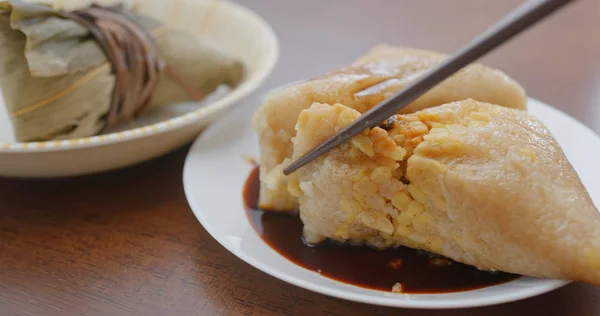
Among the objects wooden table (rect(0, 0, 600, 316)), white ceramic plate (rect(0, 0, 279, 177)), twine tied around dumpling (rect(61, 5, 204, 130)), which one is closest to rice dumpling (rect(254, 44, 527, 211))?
wooden table (rect(0, 0, 600, 316))

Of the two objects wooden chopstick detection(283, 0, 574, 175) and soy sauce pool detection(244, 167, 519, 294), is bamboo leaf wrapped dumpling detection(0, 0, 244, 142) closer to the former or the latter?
soy sauce pool detection(244, 167, 519, 294)

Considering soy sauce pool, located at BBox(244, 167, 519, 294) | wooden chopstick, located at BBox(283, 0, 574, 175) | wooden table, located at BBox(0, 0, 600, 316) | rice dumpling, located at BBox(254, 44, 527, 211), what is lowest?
wooden table, located at BBox(0, 0, 600, 316)

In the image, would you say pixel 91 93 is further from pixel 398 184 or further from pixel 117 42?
pixel 398 184

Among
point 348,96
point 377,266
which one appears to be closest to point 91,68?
point 348,96

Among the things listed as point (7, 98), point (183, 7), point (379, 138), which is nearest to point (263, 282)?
point (379, 138)

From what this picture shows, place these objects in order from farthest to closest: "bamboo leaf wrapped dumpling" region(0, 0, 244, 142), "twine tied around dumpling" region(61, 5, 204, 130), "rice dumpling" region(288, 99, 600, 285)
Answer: "twine tied around dumpling" region(61, 5, 204, 130), "bamboo leaf wrapped dumpling" region(0, 0, 244, 142), "rice dumpling" region(288, 99, 600, 285)

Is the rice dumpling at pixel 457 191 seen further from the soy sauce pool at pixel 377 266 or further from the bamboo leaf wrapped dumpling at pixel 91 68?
the bamboo leaf wrapped dumpling at pixel 91 68
